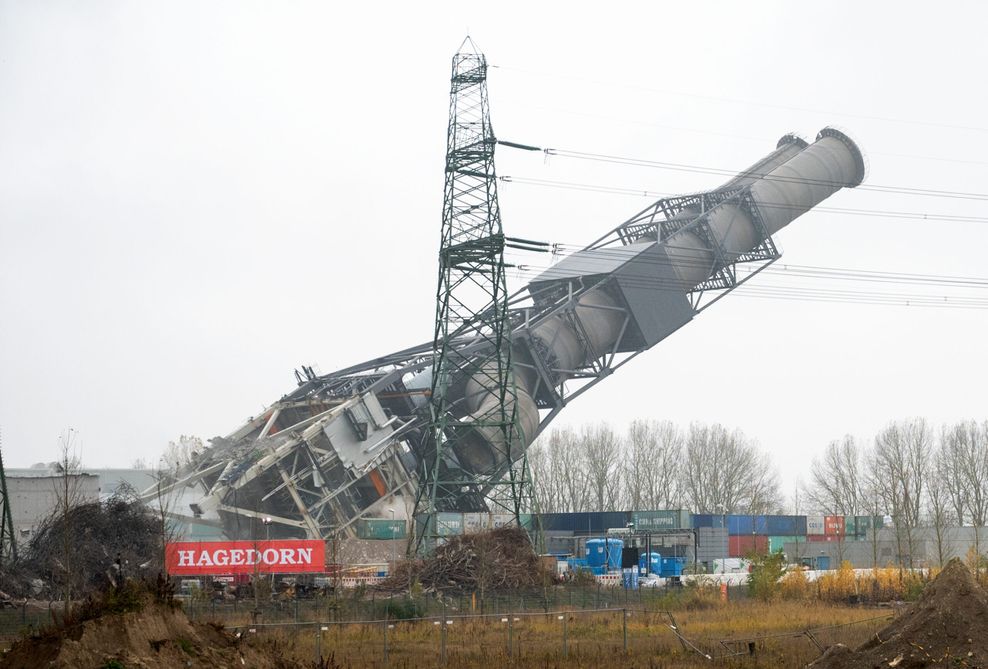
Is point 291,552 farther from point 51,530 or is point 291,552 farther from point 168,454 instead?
point 168,454

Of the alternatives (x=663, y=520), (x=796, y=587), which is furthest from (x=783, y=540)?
(x=796, y=587)

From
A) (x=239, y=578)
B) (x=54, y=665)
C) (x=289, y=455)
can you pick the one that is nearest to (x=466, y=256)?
(x=289, y=455)

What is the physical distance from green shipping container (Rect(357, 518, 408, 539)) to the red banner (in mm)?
8198

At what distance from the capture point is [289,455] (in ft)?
157

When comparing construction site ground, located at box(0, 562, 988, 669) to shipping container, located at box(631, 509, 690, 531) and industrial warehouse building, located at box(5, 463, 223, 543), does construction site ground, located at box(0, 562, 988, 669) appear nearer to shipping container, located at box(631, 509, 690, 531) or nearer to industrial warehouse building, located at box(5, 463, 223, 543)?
industrial warehouse building, located at box(5, 463, 223, 543)

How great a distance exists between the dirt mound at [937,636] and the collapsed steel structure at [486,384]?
26469 mm

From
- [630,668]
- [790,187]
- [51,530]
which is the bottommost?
[630,668]

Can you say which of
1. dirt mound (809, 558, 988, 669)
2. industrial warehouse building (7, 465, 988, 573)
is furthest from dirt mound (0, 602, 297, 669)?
industrial warehouse building (7, 465, 988, 573)

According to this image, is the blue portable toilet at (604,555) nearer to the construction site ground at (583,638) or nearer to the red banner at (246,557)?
the construction site ground at (583,638)

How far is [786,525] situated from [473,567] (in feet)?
123

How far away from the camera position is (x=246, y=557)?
41.0 m

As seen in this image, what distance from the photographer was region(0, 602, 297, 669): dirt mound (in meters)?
15.9

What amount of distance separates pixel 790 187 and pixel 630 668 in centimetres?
3943

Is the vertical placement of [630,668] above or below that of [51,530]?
below
